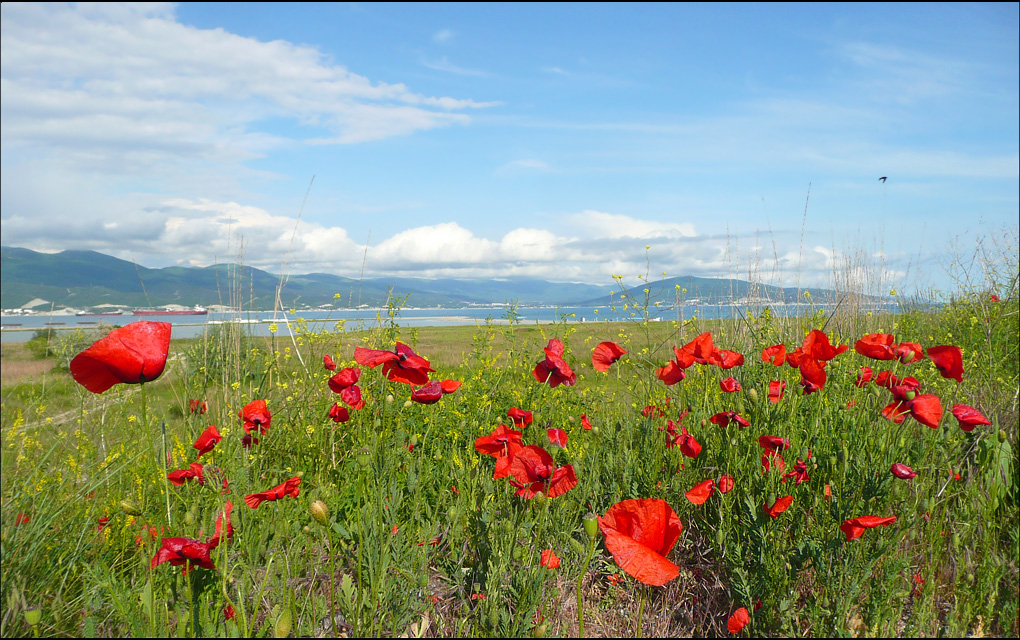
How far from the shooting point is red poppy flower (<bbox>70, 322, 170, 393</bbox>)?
1047 mm

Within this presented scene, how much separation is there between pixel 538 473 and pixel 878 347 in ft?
4.58

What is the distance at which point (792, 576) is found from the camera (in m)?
1.69

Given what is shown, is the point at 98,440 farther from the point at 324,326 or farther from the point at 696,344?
Result: the point at 696,344

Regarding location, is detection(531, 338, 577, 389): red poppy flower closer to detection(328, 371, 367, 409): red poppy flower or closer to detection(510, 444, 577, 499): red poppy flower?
detection(510, 444, 577, 499): red poppy flower

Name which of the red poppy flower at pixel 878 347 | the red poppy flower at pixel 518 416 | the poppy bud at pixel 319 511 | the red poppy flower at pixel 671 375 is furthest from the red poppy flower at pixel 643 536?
the red poppy flower at pixel 878 347

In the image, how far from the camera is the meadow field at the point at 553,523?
139 cm

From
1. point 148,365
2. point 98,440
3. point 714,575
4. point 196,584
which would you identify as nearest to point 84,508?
point 196,584

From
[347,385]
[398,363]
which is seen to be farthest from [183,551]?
[347,385]

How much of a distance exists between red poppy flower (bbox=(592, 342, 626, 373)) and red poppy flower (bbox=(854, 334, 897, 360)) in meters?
0.88

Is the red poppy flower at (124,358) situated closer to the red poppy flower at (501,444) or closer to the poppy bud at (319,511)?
the poppy bud at (319,511)

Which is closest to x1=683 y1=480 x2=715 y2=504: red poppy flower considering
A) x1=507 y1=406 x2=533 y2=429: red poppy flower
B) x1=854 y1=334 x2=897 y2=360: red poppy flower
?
x1=507 y1=406 x2=533 y2=429: red poppy flower

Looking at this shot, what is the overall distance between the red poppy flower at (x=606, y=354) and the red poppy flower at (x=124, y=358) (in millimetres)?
1403

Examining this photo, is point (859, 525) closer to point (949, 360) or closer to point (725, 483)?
point (725, 483)

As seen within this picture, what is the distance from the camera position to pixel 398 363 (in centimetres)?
153
